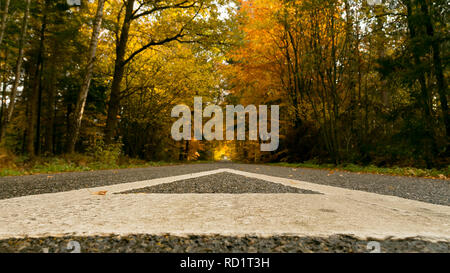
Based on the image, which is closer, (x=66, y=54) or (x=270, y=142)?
(x=66, y=54)

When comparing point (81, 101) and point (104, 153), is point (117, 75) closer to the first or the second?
point (81, 101)

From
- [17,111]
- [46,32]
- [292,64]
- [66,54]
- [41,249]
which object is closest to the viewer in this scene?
[41,249]

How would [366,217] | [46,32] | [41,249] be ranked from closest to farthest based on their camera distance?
[41,249] → [366,217] → [46,32]

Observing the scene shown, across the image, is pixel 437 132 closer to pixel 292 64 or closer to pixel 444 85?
pixel 444 85

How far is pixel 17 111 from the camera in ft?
55.8

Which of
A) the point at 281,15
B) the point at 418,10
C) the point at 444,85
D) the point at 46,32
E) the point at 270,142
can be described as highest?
the point at 281,15

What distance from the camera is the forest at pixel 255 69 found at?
7699mm

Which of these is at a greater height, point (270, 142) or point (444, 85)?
point (444, 85)

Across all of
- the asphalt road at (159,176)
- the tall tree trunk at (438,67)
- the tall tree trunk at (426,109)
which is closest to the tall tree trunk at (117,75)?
the asphalt road at (159,176)

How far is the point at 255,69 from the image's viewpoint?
50.9ft

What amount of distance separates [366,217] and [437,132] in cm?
885

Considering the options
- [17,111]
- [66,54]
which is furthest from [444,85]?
[17,111]

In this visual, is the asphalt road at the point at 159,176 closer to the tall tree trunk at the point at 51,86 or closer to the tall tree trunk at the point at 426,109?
the tall tree trunk at the point at 426,109

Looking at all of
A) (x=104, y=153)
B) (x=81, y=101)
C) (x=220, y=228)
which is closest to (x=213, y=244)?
(x=220, y=228)
